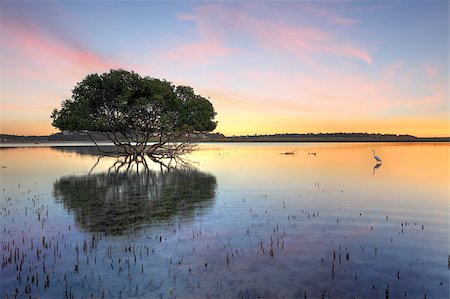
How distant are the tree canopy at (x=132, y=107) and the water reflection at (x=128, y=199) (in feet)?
68.4

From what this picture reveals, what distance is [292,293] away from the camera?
7824mm

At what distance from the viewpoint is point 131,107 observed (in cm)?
5106

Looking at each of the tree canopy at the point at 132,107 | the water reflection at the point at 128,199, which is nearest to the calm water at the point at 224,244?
the water reflection at the point at 128,199

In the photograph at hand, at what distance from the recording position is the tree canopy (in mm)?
48219

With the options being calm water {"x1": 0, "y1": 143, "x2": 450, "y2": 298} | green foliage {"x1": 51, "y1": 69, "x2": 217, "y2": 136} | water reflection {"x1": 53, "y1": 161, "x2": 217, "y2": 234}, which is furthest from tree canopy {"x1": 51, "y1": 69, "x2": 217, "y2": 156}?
calm water {"x1": 0, "y1": 143, "x2": 450, "y2": 298}

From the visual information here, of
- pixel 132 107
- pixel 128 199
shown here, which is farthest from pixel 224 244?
pixel 132 107

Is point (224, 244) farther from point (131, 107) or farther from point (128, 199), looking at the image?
point (131, 107)

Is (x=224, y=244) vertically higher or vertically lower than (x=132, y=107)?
lower

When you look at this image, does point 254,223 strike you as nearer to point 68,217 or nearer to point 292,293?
point 292,293

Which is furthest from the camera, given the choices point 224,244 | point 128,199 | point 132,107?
point 132,107

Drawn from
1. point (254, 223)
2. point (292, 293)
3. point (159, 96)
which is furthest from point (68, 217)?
point (159, 96)

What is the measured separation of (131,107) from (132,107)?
16cm

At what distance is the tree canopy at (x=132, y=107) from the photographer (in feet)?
158

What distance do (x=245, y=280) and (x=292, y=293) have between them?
1274mm
